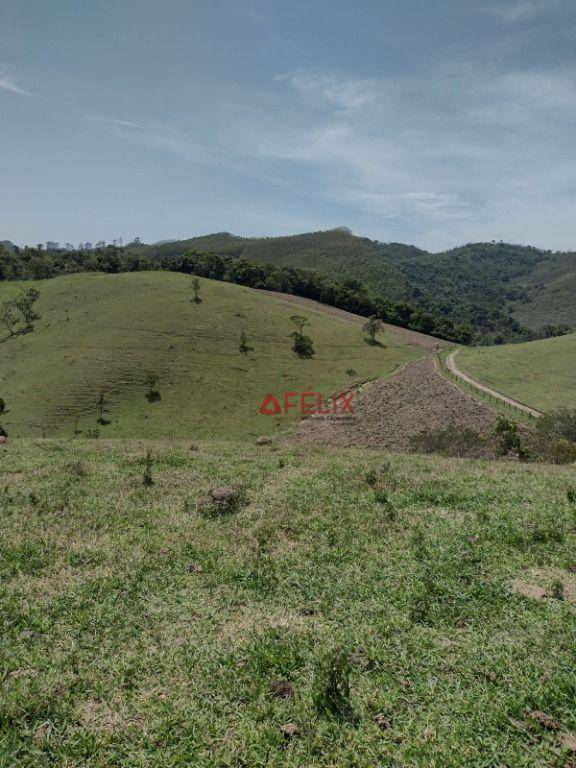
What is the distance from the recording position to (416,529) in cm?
1157

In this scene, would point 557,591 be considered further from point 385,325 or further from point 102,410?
point 385,325

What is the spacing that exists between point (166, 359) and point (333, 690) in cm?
7459

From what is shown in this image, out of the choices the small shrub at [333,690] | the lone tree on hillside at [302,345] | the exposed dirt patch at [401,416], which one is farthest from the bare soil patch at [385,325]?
the small shrub at [333,690]

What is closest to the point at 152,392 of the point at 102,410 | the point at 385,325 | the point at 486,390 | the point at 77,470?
the point at 102,410

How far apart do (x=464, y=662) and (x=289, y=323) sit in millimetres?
91268

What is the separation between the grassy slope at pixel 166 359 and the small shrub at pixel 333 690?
166ft

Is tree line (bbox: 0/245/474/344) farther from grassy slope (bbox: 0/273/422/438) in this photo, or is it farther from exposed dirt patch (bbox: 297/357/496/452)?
exposed dirt patch (bbox: 297/357/496/452)

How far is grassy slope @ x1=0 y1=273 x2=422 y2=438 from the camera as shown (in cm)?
6103

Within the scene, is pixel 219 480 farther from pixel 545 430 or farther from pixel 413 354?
pixel 413 354

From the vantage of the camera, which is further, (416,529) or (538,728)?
(416,529)

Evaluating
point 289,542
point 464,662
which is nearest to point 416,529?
point 289,542

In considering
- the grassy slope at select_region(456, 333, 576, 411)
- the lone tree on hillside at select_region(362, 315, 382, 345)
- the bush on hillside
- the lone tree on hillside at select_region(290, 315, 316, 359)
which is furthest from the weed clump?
the lone tree on hillside at select_region(362, 315, 382, 345)

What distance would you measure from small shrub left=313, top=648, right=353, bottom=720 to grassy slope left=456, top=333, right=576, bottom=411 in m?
49.0

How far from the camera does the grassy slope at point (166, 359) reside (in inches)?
2403
